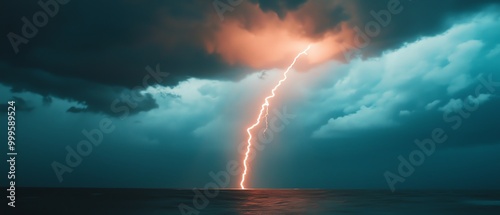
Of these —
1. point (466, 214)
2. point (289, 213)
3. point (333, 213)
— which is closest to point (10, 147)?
point (289, 213)

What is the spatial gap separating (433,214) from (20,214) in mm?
39679

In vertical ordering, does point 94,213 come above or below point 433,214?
above

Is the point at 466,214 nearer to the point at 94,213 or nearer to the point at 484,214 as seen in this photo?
the point at 484,214

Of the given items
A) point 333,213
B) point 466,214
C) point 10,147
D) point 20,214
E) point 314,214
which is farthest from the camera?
point 466,214

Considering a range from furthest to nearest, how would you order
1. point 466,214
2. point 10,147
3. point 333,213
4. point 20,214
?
point 466,214 < point 333,213 < point 20,214 < point 10,147

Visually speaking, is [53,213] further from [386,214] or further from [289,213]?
[386,214]

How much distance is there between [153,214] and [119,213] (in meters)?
4.49

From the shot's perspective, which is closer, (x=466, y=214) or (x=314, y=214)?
(x=314, y=214)


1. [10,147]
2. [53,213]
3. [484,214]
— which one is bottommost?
[484,214]

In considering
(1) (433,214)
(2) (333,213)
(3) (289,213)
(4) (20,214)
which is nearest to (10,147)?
(4) (20,214)

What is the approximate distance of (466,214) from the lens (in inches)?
1822

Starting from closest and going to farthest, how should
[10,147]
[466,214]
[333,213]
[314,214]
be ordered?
1. [10,147]
2. [314,214]
3. [333,213]
4. [466,214]

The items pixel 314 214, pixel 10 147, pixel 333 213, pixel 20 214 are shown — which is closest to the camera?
pixel 10 147

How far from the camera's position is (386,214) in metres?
42.7
